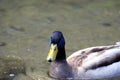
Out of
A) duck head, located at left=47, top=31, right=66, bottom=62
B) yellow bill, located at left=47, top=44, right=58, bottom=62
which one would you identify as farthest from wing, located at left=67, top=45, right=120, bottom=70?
yellow bill, located at left=47, top=44, right=58, bottom=62

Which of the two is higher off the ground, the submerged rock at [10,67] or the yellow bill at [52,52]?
the yellow bill at [52,52]

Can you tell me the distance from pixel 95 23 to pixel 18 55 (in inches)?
97.2

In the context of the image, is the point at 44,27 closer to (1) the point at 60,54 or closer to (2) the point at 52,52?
(1) the point at 60,54

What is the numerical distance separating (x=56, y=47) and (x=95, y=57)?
0.70m

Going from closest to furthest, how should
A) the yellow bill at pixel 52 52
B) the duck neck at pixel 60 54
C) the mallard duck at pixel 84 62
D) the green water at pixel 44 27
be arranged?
the yellow bill at pixel 52 52 < the mallard duck at pixel 84 62 < the duck neck at pixel 60 54 < the green water at pixel 44 27

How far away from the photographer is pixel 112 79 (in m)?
8.30

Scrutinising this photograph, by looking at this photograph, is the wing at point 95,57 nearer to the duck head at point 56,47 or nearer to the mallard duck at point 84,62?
the mallard duck at point 84,62

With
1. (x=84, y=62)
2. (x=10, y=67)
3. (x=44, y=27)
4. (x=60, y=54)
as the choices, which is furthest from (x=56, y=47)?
(x=44, y=27)

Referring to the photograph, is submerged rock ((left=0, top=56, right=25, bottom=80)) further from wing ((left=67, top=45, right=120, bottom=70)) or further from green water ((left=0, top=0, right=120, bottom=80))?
wing ((left=67, top=45, right=120, bottom=70))

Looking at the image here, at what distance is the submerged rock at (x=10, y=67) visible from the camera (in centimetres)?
838

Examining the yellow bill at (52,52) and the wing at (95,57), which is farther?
the wing at (95,57)

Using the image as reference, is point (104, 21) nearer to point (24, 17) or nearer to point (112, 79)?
point (24, 17)

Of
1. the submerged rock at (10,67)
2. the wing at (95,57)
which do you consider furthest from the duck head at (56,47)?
the submerged rock at (10,67)

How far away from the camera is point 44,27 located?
10.7 metres
